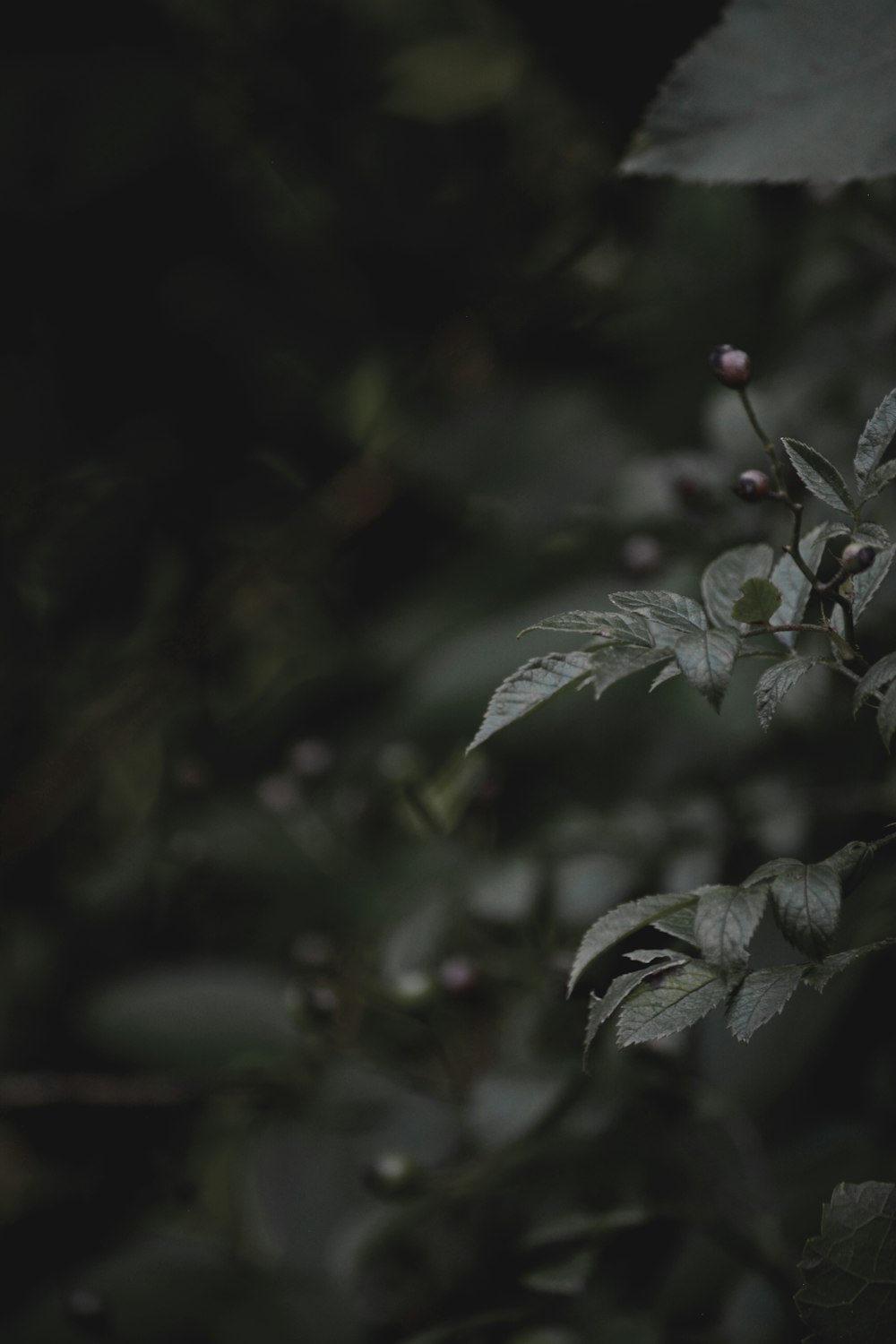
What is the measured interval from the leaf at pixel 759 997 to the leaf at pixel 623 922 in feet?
0.08

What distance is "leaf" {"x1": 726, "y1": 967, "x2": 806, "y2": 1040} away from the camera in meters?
0.30

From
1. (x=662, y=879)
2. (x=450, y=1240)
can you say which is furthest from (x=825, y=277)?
(x=450, y=1240)

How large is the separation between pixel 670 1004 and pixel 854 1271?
3.7 inches

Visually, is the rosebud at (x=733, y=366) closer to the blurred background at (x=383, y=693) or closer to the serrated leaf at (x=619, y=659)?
the serrated leaf at (x=619, y=659)

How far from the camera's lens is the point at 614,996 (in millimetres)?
300

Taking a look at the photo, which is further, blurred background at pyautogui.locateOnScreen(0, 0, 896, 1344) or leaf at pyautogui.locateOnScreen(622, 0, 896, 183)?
blurred background at pyautogui.locateOnScreen(0, 0, 896, 1344)

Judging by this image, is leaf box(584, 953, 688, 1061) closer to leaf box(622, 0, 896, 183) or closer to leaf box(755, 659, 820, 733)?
leaf box(755, 659, 820, 733)

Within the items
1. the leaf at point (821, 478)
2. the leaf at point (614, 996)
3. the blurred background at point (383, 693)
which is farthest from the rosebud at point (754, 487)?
the blurred background at point (383, 693)

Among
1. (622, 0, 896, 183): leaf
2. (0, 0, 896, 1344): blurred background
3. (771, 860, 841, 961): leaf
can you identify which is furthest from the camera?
(0, 0, 896, 1344): blurred background

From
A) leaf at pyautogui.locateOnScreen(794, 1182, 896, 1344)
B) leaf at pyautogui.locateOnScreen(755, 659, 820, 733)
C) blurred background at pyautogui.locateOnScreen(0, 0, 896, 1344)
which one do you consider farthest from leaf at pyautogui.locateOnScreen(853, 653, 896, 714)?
blurred background at pyautogui.locateOnScreen(0, 0, 896, 1344)

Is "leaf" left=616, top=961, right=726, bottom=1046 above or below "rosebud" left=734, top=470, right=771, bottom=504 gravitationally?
below

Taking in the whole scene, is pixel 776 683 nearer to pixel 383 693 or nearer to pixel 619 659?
pixel 619 659

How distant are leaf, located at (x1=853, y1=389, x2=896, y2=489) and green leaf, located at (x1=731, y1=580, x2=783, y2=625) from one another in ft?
0.11

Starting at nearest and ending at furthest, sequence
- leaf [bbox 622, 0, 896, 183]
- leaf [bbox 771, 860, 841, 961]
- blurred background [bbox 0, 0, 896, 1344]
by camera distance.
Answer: leaf [bbox 771, 860, 841, 961], leaf [bbox 622, 0, 896, 183], blurred background [bbox 0, 0, 896, 1344]
